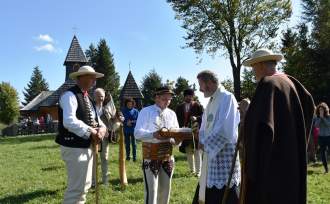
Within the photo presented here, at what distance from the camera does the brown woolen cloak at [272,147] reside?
4258 millimetres

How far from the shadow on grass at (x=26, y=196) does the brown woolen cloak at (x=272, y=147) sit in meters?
6.11

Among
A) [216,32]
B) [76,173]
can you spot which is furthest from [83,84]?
[216,32]

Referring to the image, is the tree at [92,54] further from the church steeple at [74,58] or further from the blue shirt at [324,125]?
the blue shirt at [324,125]

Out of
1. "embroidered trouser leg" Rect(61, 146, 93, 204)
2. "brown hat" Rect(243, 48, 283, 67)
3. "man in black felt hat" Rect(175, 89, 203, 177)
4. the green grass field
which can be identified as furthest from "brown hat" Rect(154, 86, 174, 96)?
"man in black felt hat" Rect(175, 89, 203, 177)

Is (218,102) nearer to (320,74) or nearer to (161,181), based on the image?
(161,181)

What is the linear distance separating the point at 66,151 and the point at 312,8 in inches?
1651

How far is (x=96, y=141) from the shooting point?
639 centimetres

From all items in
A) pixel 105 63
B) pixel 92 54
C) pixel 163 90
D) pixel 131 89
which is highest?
pixel 92 54

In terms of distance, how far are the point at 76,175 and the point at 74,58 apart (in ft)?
176

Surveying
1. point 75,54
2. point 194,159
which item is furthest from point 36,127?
point 194,159

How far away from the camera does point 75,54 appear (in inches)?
2318

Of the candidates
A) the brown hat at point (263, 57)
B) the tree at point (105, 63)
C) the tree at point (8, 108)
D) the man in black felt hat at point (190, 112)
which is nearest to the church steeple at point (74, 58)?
the tree at point (105, 63)

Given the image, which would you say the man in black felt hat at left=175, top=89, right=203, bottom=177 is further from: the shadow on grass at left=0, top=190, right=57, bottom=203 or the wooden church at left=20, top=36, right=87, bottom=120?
the wooden church at left=20, top=36, right=87, bottom=120

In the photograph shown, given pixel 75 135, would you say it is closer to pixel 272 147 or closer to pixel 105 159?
pixel 272 147
